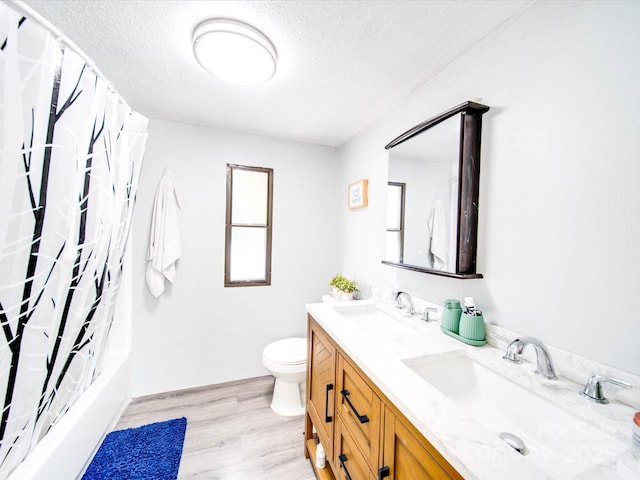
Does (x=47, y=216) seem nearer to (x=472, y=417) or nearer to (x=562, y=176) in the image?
(x=472, y=417)

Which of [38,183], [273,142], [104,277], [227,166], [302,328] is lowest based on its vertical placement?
[302,328]

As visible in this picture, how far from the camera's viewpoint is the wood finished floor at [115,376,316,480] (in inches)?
59.8

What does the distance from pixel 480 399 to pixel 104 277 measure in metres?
1.73

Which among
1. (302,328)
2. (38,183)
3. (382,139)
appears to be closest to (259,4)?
(38,183)

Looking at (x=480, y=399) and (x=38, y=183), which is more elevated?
(x=38, y=183)

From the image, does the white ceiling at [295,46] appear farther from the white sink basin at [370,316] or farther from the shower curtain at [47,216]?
the white sink basin at [370,316]

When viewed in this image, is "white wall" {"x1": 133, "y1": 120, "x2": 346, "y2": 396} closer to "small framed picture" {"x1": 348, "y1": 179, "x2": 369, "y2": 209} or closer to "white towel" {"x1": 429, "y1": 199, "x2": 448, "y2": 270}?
"small framed picture" {"x1": 348, "y1": 179, "x2": 369, "y2": 209}

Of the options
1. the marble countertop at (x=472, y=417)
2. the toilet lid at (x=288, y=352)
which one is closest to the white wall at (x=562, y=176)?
the marble countertop at (x=472, y=417)

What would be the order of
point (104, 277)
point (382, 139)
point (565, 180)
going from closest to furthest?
1. point (565, 180)
2. point (104, 277)
3. point (382, 139)

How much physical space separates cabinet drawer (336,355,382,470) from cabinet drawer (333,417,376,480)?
0.03 metres

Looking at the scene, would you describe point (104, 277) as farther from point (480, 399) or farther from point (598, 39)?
point (598, 39)

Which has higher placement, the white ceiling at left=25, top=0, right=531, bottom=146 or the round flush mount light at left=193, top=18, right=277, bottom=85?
the white ceiling at left=25, top=0, right=531, bottom=146

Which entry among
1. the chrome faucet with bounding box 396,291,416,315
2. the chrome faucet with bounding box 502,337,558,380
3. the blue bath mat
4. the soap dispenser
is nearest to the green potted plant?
the chrome faucet with bounding box 396,291,416,315

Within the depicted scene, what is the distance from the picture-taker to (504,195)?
3.54 feet
